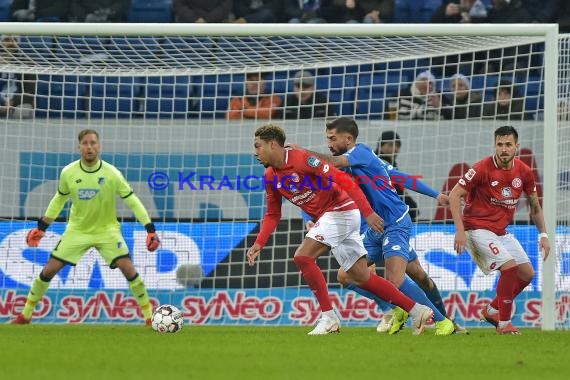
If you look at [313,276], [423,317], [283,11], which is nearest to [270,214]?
[313,276]

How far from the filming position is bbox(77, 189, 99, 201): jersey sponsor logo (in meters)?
11.9

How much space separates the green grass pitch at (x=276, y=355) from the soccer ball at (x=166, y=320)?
12 centimetres

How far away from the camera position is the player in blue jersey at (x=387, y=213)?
10219 millimetres

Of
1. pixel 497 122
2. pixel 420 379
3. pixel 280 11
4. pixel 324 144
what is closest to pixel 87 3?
pixel 280 11

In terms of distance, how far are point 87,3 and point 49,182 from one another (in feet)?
15.6

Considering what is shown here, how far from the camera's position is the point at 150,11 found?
17.7m

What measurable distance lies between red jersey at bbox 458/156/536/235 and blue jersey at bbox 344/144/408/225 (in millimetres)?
644

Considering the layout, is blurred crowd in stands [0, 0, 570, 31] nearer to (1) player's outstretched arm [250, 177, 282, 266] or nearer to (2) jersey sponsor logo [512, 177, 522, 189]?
(2) jersey sponsor logo [512, 177, 522, 189]

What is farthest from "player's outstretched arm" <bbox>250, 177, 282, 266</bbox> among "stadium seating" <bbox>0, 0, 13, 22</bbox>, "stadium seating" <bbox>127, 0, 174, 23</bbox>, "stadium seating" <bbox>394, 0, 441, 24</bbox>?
"stadium seating" <bbox>0, 0, 13, 22</bbox>

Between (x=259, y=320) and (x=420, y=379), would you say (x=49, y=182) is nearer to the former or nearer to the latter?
(x=259, y=320)

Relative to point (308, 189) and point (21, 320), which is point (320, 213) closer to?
point (308, 189)

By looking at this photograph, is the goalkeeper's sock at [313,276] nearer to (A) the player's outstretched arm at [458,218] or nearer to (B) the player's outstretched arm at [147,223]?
(A) the player's outstretched arm at [458,218]

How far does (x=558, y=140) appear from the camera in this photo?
12.0 m

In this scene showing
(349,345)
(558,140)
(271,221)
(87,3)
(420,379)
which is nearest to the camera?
(420,379)
